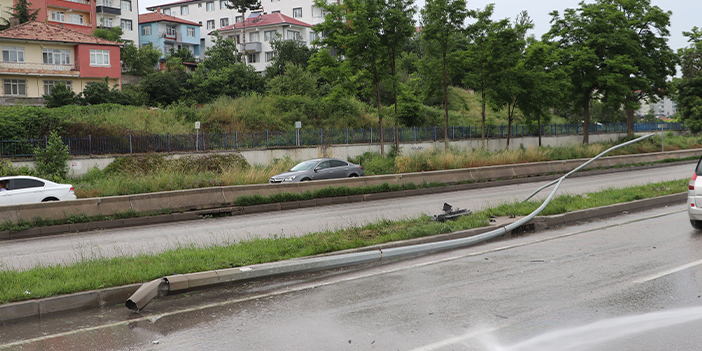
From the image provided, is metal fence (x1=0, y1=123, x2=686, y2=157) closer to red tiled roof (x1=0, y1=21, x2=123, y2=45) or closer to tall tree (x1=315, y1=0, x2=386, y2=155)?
tall tree (x1=315, y1=0, x2=386, y2=155)

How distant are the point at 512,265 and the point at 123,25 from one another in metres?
76.3

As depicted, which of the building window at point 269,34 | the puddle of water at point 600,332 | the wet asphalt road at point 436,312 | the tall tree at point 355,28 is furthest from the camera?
the building window at point 269,34

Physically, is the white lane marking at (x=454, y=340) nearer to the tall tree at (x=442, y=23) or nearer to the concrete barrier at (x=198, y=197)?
the concrete barrier at (x=198, y=197)

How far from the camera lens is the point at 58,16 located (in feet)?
212

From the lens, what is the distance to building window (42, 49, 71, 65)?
49875 mm

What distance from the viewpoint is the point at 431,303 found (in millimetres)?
6555

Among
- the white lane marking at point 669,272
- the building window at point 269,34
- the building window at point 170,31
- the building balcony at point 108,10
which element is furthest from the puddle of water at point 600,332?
the building window at point 170,31

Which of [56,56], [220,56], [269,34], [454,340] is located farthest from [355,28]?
[269,34]

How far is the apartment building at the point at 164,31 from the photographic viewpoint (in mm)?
78688

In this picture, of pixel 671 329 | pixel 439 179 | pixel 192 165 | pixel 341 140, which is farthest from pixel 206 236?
pixel 341 140

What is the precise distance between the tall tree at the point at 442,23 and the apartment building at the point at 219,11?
1885 inches

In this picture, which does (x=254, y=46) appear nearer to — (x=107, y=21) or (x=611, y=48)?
(x=107, y=21)

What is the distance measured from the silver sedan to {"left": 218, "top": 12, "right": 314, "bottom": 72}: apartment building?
5302cm

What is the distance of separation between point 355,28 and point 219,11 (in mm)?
68859
